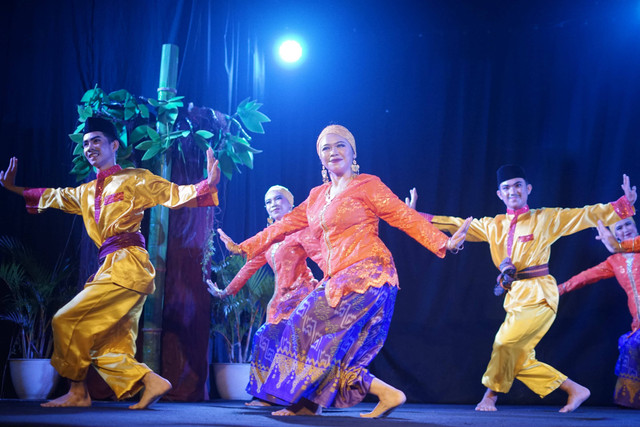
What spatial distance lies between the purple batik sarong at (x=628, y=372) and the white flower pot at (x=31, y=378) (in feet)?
13.7

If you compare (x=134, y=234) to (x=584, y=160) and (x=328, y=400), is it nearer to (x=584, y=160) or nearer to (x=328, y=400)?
(x=328, y=400)

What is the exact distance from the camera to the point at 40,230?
518cm

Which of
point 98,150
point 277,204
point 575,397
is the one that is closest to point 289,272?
point 277,204

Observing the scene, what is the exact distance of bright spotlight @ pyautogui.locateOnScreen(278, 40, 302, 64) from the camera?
615 cm

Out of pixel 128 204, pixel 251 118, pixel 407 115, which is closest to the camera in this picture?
pixel 128 204

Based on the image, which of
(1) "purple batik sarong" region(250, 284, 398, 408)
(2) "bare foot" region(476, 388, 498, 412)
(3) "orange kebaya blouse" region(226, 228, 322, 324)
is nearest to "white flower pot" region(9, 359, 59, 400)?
(3) "orange kebaya blouse" region(226, 228, 322, 324)

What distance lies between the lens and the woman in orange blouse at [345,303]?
116 inches

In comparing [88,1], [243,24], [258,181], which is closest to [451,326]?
[258,181]

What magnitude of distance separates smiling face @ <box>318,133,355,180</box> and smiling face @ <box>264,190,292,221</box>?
153 centimetres

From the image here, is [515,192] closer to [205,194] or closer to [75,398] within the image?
[205,194]

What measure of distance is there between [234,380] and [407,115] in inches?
108

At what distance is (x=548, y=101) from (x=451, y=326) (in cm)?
209

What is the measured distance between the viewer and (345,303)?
304 centimetres

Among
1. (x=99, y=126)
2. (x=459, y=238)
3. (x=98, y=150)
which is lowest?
(x=459, y=238)
